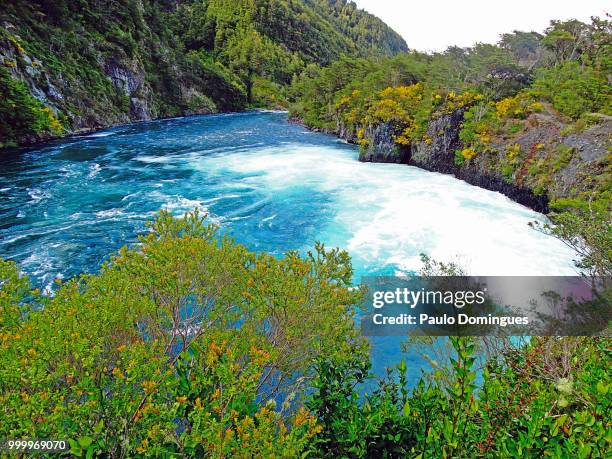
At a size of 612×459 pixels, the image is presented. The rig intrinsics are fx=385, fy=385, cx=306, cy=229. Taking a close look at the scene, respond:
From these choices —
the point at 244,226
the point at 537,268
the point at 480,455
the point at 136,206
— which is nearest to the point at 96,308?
the point at 480,455

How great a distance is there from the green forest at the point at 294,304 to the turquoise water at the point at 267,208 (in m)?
1.93

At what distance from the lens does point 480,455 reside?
3.81 metres

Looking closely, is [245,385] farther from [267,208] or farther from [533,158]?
[533,158]

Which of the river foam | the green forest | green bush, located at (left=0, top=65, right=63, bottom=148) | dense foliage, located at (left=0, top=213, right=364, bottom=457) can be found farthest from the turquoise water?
dense foliage, located at (left=0, top=213, right=364, bottom=457)

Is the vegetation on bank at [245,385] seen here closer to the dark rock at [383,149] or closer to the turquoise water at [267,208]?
the turquoise water at [267,208]

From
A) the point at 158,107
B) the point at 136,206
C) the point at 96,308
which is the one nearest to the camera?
the point at 96,308

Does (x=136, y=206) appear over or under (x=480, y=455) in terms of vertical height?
under

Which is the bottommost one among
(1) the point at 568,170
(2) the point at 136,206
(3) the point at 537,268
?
(2) the point at 136,206

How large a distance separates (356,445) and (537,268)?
54.5ft

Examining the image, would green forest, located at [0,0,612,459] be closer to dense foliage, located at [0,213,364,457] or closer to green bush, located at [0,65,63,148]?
dense foliage, located at [0,213,364,457]

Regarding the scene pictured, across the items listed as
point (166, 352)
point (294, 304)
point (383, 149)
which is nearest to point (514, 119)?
point (383, 149)

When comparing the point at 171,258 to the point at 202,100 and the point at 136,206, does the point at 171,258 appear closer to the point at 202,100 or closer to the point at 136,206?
the point at 136,206

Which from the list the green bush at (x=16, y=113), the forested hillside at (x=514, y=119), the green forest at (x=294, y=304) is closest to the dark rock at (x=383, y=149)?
the forested hillside at (x=514, y=119)

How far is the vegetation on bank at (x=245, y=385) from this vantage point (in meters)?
3.90
